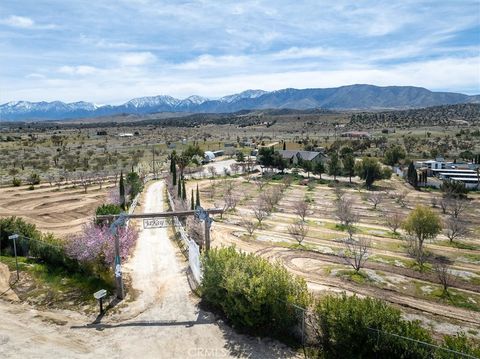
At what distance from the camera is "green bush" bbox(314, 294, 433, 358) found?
1484 cm

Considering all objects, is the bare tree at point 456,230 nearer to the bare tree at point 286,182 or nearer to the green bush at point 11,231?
the bare tree at point 286,182

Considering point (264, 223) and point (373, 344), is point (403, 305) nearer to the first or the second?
point (373, 344)

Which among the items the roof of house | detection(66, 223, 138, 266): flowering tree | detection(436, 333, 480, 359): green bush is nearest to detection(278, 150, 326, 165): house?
the roof of house

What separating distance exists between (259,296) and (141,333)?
237 inches

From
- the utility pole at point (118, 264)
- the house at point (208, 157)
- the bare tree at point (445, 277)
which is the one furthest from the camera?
the house at point (208, 157)

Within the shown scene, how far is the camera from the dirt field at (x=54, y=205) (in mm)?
46219

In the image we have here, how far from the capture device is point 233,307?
1828 cm

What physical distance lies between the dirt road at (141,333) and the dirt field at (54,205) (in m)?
23.3

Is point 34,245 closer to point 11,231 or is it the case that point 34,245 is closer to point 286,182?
point 11,231

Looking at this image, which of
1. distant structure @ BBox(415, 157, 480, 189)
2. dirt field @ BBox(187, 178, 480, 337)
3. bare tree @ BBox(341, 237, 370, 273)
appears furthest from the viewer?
distant structure @ BBox(415, 157, 480, 189)

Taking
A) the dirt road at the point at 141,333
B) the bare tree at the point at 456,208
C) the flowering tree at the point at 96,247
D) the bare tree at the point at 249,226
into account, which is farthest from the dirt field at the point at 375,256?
the flowering tree at the point at 96,247

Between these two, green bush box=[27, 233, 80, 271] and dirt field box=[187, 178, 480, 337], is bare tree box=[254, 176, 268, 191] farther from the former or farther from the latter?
green bush box=[27, 233, 80, 271]

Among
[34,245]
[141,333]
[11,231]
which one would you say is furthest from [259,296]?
[11,231]

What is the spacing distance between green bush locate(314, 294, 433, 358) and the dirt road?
7.38 ft
